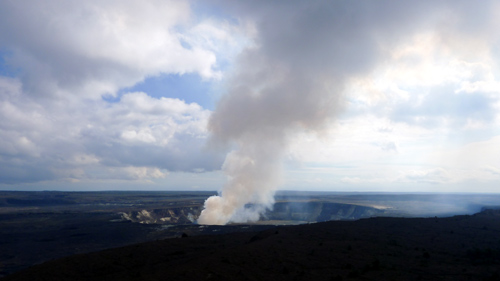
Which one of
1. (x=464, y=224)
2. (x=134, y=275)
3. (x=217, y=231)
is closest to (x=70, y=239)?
(x=217, y=231)

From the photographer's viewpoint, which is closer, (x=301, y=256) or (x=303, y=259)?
(x=303, y=259)

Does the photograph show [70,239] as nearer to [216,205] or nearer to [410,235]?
[216,205]

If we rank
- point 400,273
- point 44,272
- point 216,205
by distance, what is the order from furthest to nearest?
point 216,205 → point 44,272 → point 400,273

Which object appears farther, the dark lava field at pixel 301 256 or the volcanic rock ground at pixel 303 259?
the dark lava field at pixel 301 256

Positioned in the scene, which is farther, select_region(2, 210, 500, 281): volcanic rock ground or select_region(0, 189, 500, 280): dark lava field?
select_region(0, 189, 500, 280): dark lava field

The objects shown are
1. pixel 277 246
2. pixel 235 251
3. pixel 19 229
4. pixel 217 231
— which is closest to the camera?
pixel 235 251

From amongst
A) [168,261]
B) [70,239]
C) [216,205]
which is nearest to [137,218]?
[216,205]

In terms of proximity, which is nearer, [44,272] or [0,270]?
[44,272]

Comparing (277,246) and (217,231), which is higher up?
(277,246)
